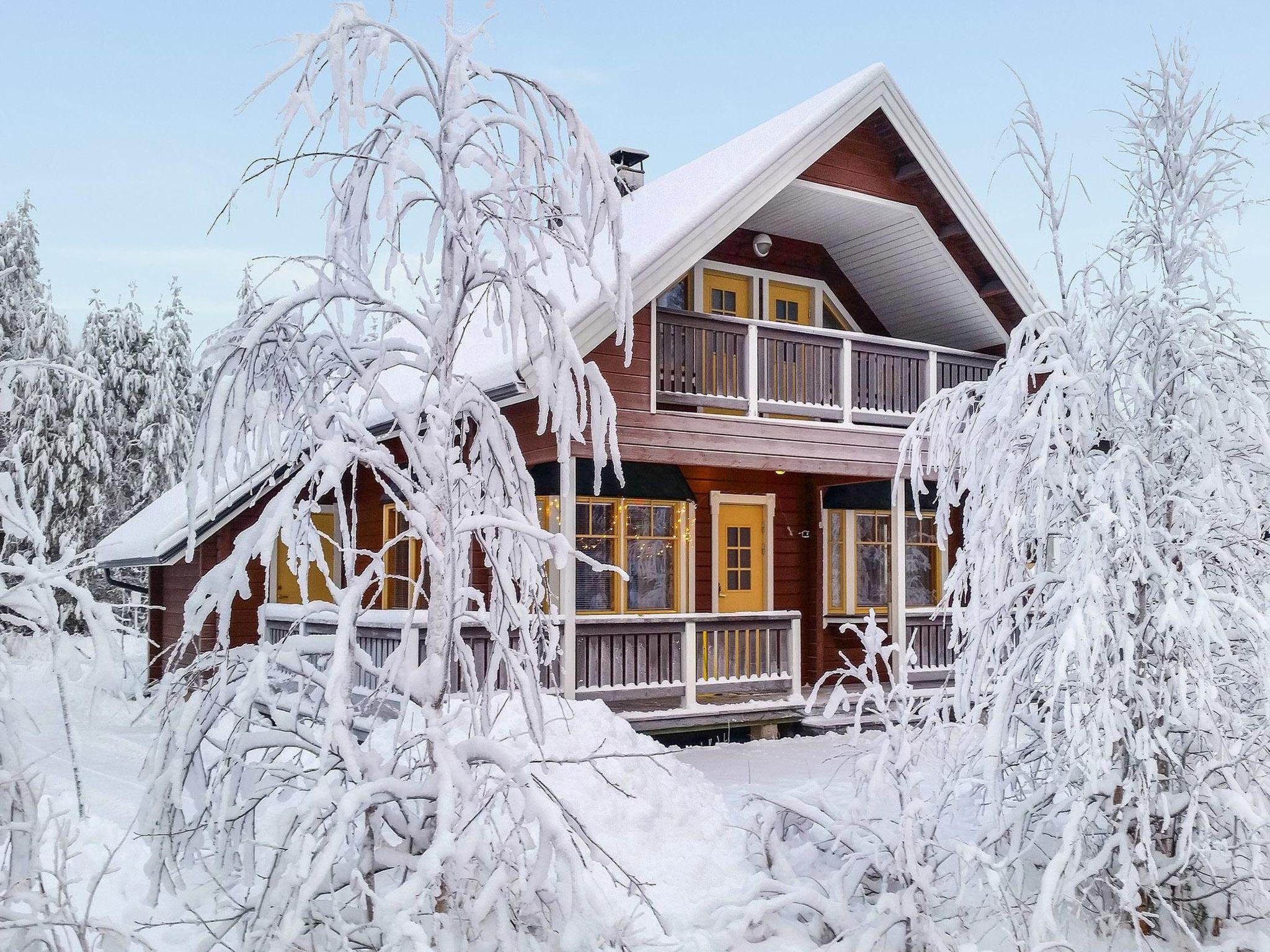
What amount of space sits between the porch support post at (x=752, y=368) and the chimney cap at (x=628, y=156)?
6.60 metres

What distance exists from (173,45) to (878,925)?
7576 mm

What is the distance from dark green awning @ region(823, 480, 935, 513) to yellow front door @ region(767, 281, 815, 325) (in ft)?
7.69

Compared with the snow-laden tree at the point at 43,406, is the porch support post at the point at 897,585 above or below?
below

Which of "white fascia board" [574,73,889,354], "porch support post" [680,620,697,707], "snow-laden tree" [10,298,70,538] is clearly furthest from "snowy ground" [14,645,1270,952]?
"snow-laden tree" [10,298,70,538]

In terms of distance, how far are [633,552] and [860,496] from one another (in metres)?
3.51

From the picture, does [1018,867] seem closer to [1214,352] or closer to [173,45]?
[1214,352]

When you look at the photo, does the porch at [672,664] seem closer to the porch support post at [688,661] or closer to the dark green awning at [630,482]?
the porch support post at [688,661]

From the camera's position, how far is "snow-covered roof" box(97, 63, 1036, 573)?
10469 mm

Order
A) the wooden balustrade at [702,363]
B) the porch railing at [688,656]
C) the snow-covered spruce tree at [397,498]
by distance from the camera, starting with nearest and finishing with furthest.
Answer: the snow-covered spruce tree at [397,498], the porch railing at [688,656], the wooden balustrade at [702,363]

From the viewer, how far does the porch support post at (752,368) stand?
11.9 meters

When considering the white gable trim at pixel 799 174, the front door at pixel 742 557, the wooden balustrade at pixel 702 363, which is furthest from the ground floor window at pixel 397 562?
the white gable trim at pixel 799 174

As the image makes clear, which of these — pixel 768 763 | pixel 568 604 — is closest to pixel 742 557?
pixel 768 763

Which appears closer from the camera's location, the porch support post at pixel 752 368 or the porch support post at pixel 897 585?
the porch support post at pixel 752 368

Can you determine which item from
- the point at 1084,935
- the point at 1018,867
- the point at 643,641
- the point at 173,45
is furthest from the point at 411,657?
the point at 643,641
